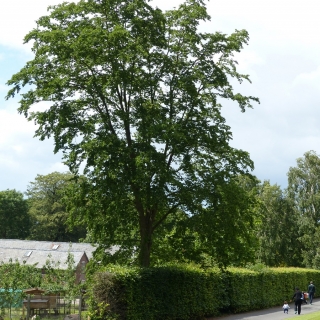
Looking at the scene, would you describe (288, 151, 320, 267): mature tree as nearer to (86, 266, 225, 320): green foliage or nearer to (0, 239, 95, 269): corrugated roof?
(0, 239, 95, 269): corrugated roof

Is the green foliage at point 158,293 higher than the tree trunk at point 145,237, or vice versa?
the tree trunk at point 145,237

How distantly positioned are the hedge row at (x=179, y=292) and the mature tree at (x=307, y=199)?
24.1m

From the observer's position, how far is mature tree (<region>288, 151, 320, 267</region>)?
6309 centimetres

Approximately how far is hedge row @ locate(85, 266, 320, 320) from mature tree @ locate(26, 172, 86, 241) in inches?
2111

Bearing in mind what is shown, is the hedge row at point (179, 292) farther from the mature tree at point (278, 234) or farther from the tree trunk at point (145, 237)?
the mature tree at point (278, 234)

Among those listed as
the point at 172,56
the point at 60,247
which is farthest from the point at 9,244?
the point at 172,56

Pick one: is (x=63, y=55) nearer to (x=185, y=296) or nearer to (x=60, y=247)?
(x=185, y=296)

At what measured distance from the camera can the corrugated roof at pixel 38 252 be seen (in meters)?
61.8

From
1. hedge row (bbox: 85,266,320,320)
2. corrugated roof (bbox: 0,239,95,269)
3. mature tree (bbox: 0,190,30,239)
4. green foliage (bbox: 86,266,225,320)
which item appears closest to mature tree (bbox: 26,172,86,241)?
mature tree (bbox: 0,190,30,239)

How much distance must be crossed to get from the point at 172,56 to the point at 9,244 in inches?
2031

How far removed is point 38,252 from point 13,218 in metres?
30.0

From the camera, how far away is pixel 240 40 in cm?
2736

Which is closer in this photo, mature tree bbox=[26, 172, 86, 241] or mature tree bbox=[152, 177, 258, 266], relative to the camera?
mature tree bbox=[152, 177, 258, 266]

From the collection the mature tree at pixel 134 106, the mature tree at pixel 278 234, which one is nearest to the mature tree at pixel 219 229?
the mature tree at pixel 134 106
